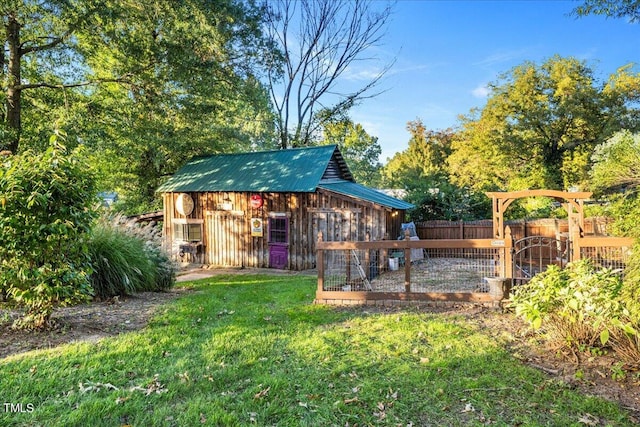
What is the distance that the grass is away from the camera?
Result: 254 cm

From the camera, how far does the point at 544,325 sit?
3.88 metres

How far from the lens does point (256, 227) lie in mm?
11875

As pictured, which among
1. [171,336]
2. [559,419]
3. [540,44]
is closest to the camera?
[559,419]

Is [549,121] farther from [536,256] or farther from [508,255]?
[508,255]

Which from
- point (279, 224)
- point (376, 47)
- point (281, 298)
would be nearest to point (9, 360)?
point (281, 298)

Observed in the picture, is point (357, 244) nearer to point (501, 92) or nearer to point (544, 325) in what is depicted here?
point (544, 325)

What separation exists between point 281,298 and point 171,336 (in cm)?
254

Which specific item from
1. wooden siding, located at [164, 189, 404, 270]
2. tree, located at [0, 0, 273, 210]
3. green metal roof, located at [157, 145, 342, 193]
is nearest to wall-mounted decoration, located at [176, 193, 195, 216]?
wooden siding, located at [164, 189, 404, 270]

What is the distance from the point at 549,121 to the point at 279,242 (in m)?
18.0

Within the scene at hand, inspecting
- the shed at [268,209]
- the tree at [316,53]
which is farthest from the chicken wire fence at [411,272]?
the tree at [316,53]

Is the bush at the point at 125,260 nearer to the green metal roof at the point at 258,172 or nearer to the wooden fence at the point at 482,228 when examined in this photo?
the green metal roof at the point at 258,172

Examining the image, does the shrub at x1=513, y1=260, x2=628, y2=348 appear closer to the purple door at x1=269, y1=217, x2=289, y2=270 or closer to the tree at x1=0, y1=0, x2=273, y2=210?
the purple door at x1=269, y1=217, x2=289, y2=270

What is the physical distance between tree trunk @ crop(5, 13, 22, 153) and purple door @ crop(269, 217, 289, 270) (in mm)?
7284

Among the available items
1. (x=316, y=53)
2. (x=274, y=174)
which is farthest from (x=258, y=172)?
(x=316, y=53)
